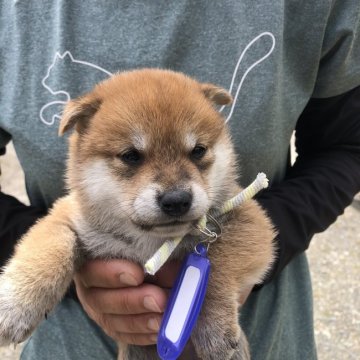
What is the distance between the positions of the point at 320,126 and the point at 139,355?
40.3 inches

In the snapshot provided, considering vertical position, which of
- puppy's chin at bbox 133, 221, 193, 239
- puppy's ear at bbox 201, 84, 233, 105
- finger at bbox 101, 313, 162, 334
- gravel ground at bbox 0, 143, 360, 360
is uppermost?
puppy's ear at bbox 201, 84, 233, 105

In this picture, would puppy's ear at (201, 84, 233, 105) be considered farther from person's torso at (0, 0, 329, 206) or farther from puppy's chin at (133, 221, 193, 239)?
puppy's chin at (133, 221, 193, 239)

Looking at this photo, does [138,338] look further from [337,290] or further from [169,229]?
[337,290]

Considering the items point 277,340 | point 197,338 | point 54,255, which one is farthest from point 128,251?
point 277,340

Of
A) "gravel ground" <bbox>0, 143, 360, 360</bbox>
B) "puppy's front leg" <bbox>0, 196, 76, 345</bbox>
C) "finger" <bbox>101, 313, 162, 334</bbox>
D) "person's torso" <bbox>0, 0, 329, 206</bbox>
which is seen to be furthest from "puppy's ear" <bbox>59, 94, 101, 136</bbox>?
"gravel ground" <bbox>0, 143, 360, 360</bbox>

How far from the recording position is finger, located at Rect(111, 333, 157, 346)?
132cm

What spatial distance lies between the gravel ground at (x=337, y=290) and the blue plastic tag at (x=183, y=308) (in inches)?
83.6

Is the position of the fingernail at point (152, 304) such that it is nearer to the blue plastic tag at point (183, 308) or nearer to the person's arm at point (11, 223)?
the blue plastic tag at point (183, 308)

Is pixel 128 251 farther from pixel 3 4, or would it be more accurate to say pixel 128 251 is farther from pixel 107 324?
pixel 3 4

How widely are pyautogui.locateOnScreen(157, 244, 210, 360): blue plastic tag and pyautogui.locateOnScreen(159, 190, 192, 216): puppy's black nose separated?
0.14m

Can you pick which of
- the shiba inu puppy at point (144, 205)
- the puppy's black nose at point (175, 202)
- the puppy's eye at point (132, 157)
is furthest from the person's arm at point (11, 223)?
the puppy's black nose at point (175, 202)

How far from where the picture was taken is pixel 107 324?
1394 mm

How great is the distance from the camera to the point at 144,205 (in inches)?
49.1

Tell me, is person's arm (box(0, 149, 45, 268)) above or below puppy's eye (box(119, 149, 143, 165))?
below
